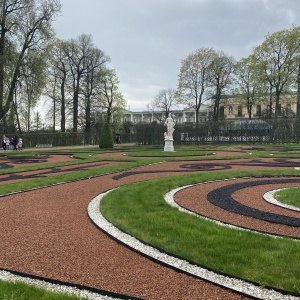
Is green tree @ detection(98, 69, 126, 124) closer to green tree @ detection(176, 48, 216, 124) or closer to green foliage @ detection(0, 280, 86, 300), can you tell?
green tree @ detection(176, 48, 216, 124)

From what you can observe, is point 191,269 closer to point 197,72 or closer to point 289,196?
point 289,196

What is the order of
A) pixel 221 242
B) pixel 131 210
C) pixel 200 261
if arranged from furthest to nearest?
pixel 131 210
pixel 221 242
pixel 200 261

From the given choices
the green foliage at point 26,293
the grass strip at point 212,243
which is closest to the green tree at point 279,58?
the grass strip at point 212,243

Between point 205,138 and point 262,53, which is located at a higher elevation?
point 262,53

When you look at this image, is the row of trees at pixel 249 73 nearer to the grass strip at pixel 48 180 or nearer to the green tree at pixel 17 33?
the green tree at pixel 17 33

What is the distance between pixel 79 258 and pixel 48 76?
42824 millimetres

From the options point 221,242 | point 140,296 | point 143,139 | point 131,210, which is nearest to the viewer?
point 140,296

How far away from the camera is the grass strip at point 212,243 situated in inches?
145

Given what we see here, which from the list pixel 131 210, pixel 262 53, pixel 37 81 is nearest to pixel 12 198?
pixel 131 210

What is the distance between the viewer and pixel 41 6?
32.3 m

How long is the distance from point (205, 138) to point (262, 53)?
13803 mm

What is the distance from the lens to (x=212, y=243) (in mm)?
4598

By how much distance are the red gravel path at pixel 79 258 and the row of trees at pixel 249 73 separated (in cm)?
4080

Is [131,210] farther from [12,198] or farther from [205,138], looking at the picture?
[205,138]
